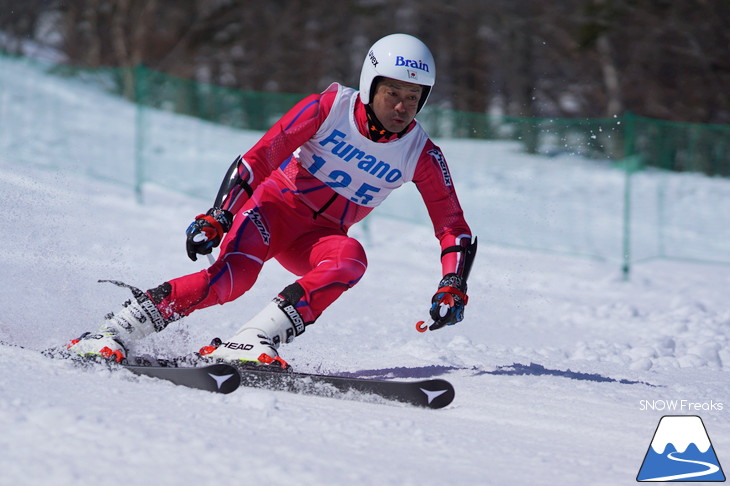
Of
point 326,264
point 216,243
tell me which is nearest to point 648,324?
point 326,264

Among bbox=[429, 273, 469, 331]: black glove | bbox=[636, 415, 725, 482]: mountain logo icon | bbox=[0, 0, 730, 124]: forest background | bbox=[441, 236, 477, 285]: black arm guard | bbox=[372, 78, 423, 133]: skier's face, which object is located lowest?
bbox=[636, 415, 725, 482]: mountain logo icon

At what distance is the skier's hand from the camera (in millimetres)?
3637

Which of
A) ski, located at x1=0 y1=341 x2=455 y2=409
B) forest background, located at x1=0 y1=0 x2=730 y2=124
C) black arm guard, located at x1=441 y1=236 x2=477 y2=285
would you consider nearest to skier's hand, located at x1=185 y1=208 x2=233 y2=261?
ski, located at x1=0 y1=341 x2=455 y2=409

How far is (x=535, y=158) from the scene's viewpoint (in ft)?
43.3

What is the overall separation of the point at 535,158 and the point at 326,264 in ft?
32.2

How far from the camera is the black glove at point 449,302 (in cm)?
394

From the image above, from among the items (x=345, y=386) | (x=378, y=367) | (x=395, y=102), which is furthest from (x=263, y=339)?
(x=395, y=102)

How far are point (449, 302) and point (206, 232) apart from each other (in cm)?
122

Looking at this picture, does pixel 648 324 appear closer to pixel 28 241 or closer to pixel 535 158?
pixel 28 241

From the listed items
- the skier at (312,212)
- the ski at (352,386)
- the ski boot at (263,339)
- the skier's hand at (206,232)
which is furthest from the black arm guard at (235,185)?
the ski at (352,386)

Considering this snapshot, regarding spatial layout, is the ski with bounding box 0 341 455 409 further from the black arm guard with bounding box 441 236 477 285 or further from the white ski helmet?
the white ski helmet

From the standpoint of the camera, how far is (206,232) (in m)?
3.66

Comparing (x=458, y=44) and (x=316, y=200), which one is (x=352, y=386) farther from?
(x=458, y=44)

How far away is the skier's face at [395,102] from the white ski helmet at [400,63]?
46 mm
